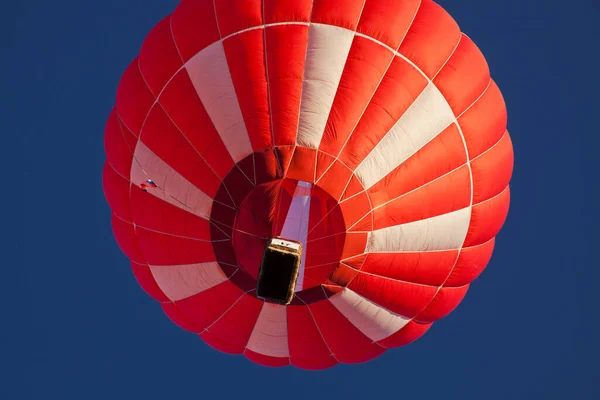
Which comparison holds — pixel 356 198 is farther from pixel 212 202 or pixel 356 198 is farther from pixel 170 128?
pixel 170 128

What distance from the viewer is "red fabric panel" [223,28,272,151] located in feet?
33.9

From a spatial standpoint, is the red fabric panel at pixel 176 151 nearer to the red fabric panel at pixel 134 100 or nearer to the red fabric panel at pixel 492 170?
the red fabric panel at pixel 134 100

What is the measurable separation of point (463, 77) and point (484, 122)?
0.65 meters

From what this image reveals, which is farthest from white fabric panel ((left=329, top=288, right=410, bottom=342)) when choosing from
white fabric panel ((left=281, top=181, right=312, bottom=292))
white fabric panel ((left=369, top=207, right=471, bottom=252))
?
white fabric panel ((left=281, top=181, right=312, bottom=292))

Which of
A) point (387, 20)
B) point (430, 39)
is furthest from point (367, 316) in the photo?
point (387, 20)

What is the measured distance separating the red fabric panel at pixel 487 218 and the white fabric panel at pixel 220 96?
3223mm

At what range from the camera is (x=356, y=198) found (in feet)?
33.9

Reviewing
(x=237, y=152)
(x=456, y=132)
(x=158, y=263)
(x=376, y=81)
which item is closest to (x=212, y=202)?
(x=237, y=152)

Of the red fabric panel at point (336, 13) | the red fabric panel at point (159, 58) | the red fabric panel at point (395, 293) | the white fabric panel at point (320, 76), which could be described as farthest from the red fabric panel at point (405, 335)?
the red fabric panel at point (159, 58)

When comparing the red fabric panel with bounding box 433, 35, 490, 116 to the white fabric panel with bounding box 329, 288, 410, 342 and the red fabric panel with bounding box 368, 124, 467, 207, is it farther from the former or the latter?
the white fabric panel with bounding box 329, 288, 410, 342

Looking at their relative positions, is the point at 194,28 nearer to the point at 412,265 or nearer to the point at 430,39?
the point at 430,39

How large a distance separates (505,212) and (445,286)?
4.64 ft

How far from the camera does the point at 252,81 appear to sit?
1055 centimetres

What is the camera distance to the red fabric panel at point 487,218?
1161 cm
